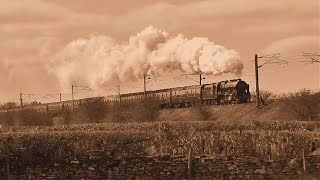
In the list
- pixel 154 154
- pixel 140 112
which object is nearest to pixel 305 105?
pixel 140 112

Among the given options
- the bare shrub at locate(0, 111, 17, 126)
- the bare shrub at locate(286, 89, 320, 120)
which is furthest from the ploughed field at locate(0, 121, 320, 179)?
the bare shrub at locate(0, 111, 17, 126)

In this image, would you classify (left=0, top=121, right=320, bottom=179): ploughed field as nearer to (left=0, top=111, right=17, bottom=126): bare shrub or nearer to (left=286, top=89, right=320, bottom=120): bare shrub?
(left=286, top=89, right=320, bottom=120): bare shrub

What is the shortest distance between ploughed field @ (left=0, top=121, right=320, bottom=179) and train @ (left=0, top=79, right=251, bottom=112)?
135 feet

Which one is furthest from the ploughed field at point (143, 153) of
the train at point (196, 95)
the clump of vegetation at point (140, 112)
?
the clump of vegetation at point (140, 112)

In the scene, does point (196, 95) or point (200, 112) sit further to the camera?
point (196, 95)

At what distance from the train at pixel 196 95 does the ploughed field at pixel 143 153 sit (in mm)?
41233

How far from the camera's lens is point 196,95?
76188 mm

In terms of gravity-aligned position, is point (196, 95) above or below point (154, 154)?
above

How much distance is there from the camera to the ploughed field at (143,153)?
23719 millimetres

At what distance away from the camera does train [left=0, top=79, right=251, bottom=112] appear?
71625mm

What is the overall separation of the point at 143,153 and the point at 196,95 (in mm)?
48825

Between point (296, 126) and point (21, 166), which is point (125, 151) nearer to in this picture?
point (21, 166)

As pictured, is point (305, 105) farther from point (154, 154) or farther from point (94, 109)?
point (154, 154)

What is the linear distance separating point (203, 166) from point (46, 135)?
6474 mm
